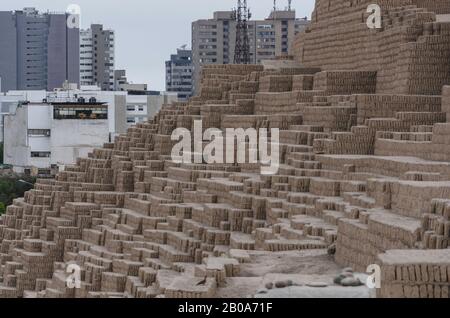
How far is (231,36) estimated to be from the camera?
14412cm

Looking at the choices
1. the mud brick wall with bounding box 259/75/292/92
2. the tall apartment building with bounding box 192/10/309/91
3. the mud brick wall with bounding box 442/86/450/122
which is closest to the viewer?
the mud brick wall with bounding box 442/86/450/122

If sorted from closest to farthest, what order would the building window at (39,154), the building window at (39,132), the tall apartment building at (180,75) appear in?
the building window at (39,132) → the building window at (39,154) → the tall apartment building at (180,75)

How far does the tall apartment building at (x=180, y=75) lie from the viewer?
169125 mm

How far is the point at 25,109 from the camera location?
109 meters

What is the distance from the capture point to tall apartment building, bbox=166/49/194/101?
169 metres

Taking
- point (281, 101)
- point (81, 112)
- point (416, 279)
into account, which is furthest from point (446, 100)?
point (81, 112)

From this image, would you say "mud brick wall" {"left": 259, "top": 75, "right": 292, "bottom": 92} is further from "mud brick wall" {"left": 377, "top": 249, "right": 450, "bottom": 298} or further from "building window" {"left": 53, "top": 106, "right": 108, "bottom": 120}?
"building window" {"left": 53, "top": 106, "right": 108, "bottom": 120}

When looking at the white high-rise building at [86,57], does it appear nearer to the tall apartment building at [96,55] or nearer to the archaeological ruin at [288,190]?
the tall apartment building at [96,55]

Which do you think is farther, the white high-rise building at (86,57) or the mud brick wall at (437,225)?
the white high-rise building at (86,57)

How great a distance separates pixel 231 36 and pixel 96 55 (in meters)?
37.9

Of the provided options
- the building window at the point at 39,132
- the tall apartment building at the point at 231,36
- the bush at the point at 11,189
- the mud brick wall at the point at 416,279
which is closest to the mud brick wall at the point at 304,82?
the mud brick wall at the point at 416,279

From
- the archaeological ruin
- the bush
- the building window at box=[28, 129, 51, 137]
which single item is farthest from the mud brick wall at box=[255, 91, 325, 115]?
the building window at box=[28, 129, 51, 137]

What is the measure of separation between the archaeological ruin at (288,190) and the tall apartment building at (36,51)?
11175cm

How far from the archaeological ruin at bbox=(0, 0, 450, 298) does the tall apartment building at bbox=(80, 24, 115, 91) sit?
4501 inches
